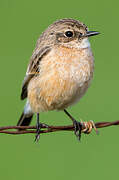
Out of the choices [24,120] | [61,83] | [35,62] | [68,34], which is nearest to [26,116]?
[24,120]

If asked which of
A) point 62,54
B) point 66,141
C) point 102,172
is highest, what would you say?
point 62,54

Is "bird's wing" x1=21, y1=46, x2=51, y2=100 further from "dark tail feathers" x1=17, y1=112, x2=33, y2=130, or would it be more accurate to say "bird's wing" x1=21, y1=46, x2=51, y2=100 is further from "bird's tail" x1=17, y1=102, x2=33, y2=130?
"dark tail feathers" x1=17, y1=112, x2=33, y2=130

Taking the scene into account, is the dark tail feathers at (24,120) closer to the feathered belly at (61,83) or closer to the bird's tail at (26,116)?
the bird's tail at (26,116)

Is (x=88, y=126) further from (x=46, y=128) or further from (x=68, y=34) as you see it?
(x=68, y=34)

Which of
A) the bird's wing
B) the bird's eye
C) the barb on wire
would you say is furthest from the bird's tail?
the barb on wire

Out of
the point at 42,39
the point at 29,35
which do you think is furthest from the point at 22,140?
the point at 29,35

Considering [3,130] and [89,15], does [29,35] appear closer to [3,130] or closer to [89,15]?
[89,15]
